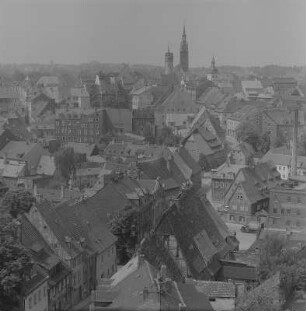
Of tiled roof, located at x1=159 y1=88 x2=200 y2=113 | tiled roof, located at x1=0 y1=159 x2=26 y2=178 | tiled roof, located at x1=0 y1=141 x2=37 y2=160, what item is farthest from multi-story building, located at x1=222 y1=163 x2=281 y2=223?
tiled roof, located at x1=159 y1=88 x2=200 y2=113

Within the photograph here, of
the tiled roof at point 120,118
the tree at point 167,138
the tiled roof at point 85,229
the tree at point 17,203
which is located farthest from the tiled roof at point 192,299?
the tiled roof at point 120,118

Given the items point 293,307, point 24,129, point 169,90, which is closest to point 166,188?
point 293,307

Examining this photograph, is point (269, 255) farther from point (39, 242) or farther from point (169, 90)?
point (169, 90)

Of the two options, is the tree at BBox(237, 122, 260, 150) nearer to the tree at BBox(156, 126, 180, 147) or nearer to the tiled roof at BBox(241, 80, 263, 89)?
the tree at BBox(156, 126, 180, 147)

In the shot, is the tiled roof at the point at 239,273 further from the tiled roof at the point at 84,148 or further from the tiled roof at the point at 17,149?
the tiled roof at the point at 84,148

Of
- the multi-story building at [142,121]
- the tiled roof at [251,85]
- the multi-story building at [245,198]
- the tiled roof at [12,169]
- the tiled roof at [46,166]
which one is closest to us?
the multi-story building at [245,198]

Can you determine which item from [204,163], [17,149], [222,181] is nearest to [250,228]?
[222,181]
